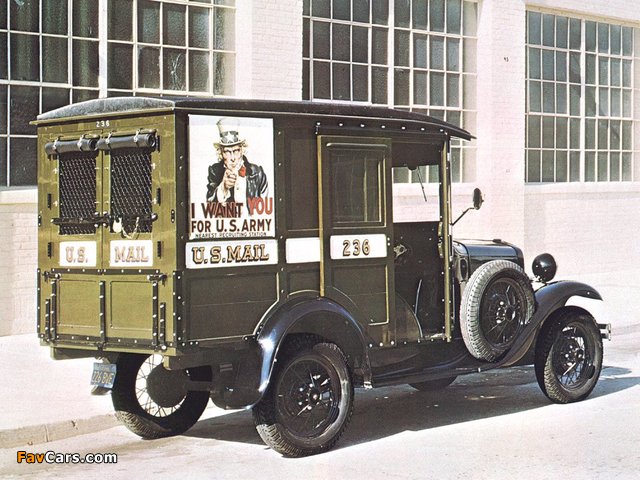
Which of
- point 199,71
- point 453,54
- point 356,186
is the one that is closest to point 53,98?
point 199,71

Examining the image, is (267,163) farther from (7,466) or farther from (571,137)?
(571,137)

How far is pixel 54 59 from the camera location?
46.9 ft

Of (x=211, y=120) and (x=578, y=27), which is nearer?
(x=211, y=120)

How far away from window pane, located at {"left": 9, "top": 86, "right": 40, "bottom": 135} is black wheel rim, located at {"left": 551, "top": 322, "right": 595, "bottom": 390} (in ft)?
22.3

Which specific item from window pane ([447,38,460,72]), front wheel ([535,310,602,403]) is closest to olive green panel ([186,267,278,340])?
front wheel ([535,310,602,403])

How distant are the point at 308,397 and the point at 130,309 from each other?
1.33 meters

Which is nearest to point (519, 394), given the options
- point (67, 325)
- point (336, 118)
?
point (336, 118)

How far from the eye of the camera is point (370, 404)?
10.4m

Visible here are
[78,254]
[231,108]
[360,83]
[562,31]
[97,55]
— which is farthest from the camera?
[562,31]

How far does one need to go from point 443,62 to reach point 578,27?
3976mm

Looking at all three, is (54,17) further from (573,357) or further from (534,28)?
(534,28)

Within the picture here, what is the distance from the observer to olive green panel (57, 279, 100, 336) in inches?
332

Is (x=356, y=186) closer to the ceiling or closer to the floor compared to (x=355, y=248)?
closer to the ceiling

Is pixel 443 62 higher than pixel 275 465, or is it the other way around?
pixel 443 62
